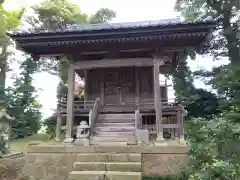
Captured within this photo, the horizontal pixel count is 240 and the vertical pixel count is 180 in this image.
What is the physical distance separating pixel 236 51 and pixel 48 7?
1574cm

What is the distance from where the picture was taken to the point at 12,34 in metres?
8.48

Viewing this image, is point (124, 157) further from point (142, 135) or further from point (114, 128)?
point (114, 128)

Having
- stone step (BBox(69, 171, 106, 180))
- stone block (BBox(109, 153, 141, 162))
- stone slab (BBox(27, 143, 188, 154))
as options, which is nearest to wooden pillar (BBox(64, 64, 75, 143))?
stone slab (BBox(27, 143, 188, 154))

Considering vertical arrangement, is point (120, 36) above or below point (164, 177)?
above

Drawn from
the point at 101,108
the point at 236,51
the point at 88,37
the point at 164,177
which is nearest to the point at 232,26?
the point at 236,51

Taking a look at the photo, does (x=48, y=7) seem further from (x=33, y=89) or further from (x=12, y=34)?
(x=12, y=34)

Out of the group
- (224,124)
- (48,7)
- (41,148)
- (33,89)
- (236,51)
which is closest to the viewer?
(224,124)

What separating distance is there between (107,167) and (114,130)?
2771 millimetres

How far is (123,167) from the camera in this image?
21.2 ft

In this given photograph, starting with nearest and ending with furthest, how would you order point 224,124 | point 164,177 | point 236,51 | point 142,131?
point 224,124, point 164,177, point 142,131, point 236,51

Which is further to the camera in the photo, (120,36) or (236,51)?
(236,51)

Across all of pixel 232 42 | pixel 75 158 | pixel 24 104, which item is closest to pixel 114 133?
pixel 75 158

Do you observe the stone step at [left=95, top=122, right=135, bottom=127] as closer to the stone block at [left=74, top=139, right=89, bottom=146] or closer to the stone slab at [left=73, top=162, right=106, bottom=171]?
the stone block at [left=74, top=139, right=89, bottom=146]

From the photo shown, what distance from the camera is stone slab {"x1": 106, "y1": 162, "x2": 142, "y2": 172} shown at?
6.45m
